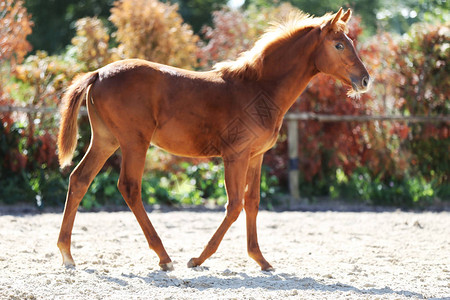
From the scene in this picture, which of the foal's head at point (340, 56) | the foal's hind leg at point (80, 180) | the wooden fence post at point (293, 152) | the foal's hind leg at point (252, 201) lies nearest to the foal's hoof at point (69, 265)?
the foal's hind leg at point (80, 180)

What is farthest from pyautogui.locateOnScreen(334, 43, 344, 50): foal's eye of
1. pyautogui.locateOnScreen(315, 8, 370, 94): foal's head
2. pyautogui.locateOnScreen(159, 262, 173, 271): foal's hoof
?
pyautogui.locateOnScreen(159, 262, 173, 271): foal's hoof

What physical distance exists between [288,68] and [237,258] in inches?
73.3

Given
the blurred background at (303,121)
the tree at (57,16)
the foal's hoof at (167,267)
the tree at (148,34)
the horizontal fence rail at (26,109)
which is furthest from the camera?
the tree at (57,16)

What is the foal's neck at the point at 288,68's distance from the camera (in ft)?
16.9

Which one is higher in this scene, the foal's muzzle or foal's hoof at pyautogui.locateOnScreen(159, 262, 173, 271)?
the foal's muzzle

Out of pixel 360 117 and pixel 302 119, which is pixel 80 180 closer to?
pixel 302 119

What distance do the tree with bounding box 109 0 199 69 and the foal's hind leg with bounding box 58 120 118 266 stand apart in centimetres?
479

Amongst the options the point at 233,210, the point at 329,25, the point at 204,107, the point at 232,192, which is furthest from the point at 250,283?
the point at 329,25

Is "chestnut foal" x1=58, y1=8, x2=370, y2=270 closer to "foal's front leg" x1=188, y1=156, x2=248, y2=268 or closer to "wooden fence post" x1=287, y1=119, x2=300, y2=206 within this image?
"foal's front leg" x1=188, y1=156, x2=248, y2=268

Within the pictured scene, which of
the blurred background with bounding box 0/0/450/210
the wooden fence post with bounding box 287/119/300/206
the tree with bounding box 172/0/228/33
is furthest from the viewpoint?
the tree with bounding box 172/0/228/33

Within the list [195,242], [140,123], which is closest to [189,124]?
[140,123]

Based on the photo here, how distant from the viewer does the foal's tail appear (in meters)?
5.00

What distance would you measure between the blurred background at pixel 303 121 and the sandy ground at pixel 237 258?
43.7 inches

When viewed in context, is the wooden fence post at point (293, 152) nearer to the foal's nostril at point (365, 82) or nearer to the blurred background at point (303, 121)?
the blurred background at point (303, 121)
